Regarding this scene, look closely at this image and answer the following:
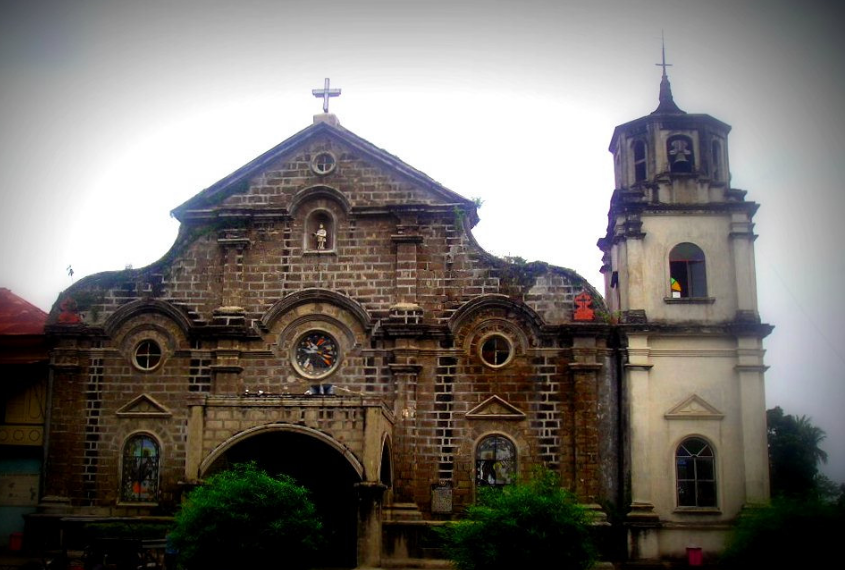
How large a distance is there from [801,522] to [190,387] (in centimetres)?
1646

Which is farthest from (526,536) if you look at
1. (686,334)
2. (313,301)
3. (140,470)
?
(140,470)

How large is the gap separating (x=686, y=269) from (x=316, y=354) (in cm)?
1073

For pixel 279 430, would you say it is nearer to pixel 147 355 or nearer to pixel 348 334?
pixel 348 334

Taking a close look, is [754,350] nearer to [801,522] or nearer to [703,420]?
[703,420]

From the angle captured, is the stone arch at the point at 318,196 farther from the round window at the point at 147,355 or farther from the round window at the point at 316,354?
the round window at the point at 147,355

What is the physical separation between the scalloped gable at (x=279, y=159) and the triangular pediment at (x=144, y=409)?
545 centimetres

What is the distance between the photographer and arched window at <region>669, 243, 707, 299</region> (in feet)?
89.7

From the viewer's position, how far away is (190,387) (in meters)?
27.4

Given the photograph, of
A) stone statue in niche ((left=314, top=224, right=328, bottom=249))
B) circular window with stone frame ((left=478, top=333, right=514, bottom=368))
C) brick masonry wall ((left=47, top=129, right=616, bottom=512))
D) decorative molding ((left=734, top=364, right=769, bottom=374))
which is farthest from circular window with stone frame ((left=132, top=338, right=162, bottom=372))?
decorative molding ((left=734, top=364, right=769, bottom=374))

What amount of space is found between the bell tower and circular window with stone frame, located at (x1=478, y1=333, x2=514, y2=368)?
10.4 ft

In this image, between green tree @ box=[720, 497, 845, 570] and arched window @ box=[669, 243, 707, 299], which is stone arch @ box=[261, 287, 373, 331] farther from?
green tree @ box=[720, 497, 845, 570]

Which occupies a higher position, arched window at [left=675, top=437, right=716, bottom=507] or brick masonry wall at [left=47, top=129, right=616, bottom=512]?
brick masonry wall at [left=47, top=129, right=616, bottom=512]

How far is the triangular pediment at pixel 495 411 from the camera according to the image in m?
26.4

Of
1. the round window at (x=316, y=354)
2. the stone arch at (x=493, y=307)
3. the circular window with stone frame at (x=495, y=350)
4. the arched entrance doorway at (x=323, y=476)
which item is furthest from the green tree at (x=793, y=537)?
the round window at (x=316, y=354)
